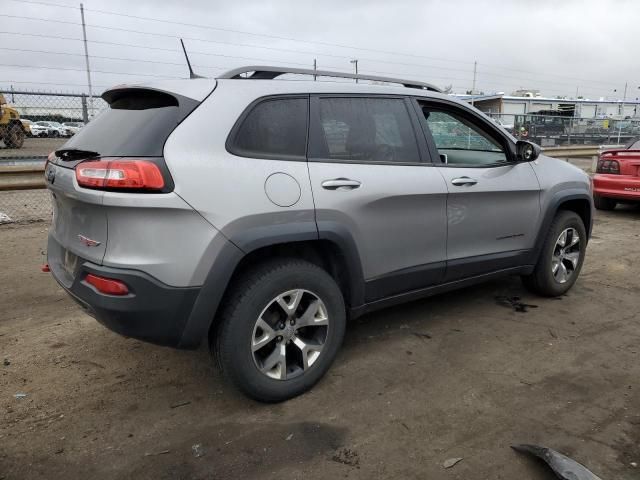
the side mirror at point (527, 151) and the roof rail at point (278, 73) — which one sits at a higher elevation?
the roof rail at point (278, 73)

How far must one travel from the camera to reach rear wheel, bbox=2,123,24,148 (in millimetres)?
12629

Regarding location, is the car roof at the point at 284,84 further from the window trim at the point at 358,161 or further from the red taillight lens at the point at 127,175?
the red taillight lens at the point at 127,175

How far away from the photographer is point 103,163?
2545mm

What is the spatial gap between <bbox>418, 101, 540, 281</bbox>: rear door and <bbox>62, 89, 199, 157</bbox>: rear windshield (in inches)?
70.4

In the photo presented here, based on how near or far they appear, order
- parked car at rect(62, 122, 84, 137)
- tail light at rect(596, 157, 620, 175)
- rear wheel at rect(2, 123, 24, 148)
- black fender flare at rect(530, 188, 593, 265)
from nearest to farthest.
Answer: black fender flare at rect(530, 188, 593, 265), tail light at rect(596, 157, 620, 175), parked car at rect(62, 122, 84, 137), rear wheel at rect(2, 123, 24, 148)

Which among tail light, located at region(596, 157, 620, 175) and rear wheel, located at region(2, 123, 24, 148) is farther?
rear wheel, located at region(2, 123, 24, 148)

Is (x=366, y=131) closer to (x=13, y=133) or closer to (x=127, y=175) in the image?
(x=127, y=175)

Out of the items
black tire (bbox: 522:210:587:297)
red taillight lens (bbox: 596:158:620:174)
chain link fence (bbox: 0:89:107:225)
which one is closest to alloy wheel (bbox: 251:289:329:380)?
black tire (bbox: 522:210:587:297)

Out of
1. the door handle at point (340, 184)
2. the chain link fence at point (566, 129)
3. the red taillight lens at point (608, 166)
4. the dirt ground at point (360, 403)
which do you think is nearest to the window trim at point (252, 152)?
the door handle at point (340, 184)

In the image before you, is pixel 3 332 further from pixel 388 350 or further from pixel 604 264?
pixel 604 264

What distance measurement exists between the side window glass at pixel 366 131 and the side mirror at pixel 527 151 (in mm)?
1150

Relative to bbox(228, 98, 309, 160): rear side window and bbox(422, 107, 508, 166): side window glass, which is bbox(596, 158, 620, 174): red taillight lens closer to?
bbox(422, 107, 508, 166): side window glass

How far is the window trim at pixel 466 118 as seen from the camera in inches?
143

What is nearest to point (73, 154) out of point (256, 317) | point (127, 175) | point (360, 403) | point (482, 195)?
point (127, 175)
